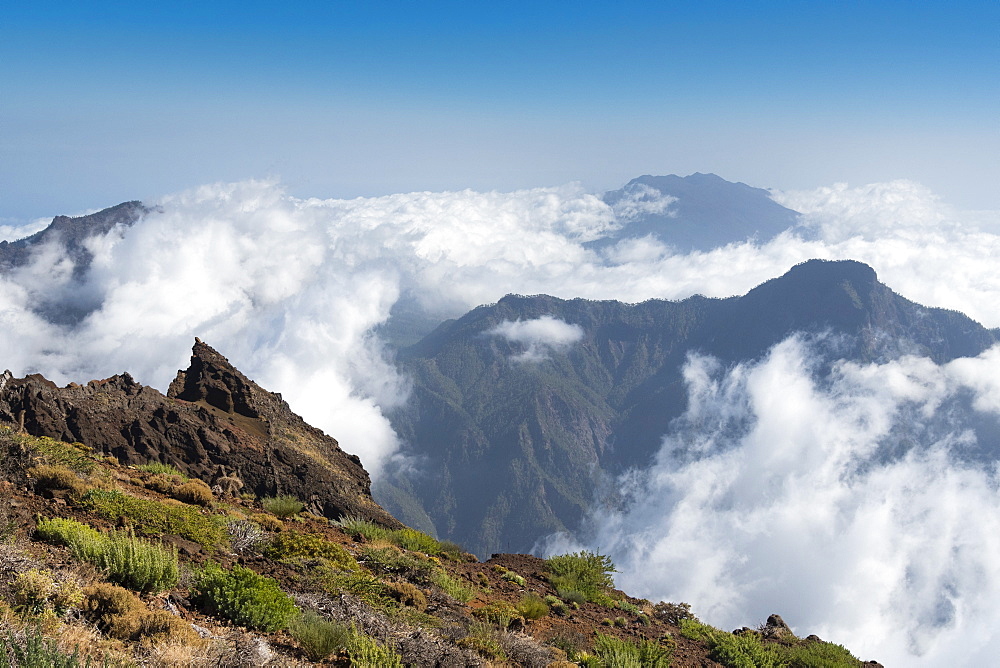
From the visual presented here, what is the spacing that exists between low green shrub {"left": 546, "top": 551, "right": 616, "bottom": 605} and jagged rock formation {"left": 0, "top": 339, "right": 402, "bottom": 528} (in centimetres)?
639

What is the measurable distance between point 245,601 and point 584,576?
458 inches

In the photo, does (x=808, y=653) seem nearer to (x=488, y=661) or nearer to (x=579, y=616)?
(x=579, y=616)

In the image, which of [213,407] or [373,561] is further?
[213,407]

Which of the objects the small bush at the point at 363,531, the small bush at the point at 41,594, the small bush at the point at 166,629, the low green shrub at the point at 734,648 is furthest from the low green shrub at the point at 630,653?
the small bush at the point at 41,594

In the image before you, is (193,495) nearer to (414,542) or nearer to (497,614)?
(414,542)

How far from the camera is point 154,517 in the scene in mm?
11000

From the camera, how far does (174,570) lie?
8273 millimetres

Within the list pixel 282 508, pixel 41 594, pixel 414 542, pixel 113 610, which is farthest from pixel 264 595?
pixel 282 508

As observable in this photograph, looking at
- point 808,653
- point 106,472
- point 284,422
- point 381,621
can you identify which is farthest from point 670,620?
point 284,422

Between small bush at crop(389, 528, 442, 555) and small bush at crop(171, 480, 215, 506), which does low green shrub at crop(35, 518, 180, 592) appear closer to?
small bush at crop(171, 480, 215, 506)

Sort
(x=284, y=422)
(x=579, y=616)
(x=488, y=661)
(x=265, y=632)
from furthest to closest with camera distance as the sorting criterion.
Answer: (x=284, y=422) < (x=579, y=616) < (x=488, y=661) < (x=265, y=632)

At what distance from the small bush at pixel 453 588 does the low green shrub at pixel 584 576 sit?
3456 millimetres

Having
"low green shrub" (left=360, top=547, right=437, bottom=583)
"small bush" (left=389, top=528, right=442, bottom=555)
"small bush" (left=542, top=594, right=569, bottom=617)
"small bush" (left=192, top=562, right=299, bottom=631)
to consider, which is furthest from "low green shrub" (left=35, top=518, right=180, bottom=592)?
"small bush" (left=542, top=594, right=569, bottom=617)

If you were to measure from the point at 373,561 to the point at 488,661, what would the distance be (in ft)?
16.1
